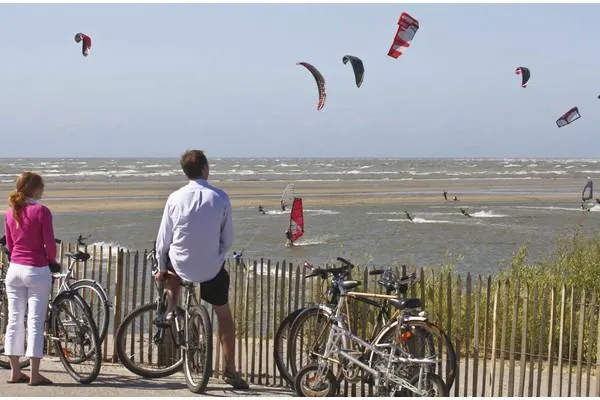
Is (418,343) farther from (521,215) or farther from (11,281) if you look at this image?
(521,215)

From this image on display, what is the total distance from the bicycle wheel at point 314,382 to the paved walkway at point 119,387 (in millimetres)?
394

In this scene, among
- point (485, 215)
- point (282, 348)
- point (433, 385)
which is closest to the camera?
point (433, 385)

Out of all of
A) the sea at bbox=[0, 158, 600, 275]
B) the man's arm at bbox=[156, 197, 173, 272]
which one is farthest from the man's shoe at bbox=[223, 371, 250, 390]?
the sea at bbox=[0, 158, 600, 275]

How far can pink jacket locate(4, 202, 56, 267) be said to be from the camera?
21.3ft

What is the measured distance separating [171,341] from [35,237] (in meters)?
1.59

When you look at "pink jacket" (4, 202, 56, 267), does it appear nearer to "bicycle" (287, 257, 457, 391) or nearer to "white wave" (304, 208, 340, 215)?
"bicycle" (287, 257, 457, 391)

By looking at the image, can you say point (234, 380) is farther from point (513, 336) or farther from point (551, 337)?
point (551, 337)

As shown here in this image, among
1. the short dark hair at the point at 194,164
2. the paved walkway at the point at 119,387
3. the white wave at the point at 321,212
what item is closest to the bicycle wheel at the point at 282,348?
the paved walkway at the point at 119,387

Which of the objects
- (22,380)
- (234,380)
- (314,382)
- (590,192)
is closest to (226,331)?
(234,380)

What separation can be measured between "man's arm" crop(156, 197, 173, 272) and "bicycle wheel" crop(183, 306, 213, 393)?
442 millimetres

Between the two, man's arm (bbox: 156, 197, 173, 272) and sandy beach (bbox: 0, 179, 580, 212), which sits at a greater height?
man's arm (bbox: 156, 197, 173, 272)

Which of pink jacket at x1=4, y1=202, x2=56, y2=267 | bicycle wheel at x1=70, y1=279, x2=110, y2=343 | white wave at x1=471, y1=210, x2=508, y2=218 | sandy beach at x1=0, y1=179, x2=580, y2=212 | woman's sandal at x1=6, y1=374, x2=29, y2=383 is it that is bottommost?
sandy beach at x1=0, y1=179, x2=580, y2=212

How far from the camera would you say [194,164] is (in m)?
6.38

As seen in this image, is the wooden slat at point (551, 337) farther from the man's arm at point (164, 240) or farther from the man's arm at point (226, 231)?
the man's arm at point (164, 240)
